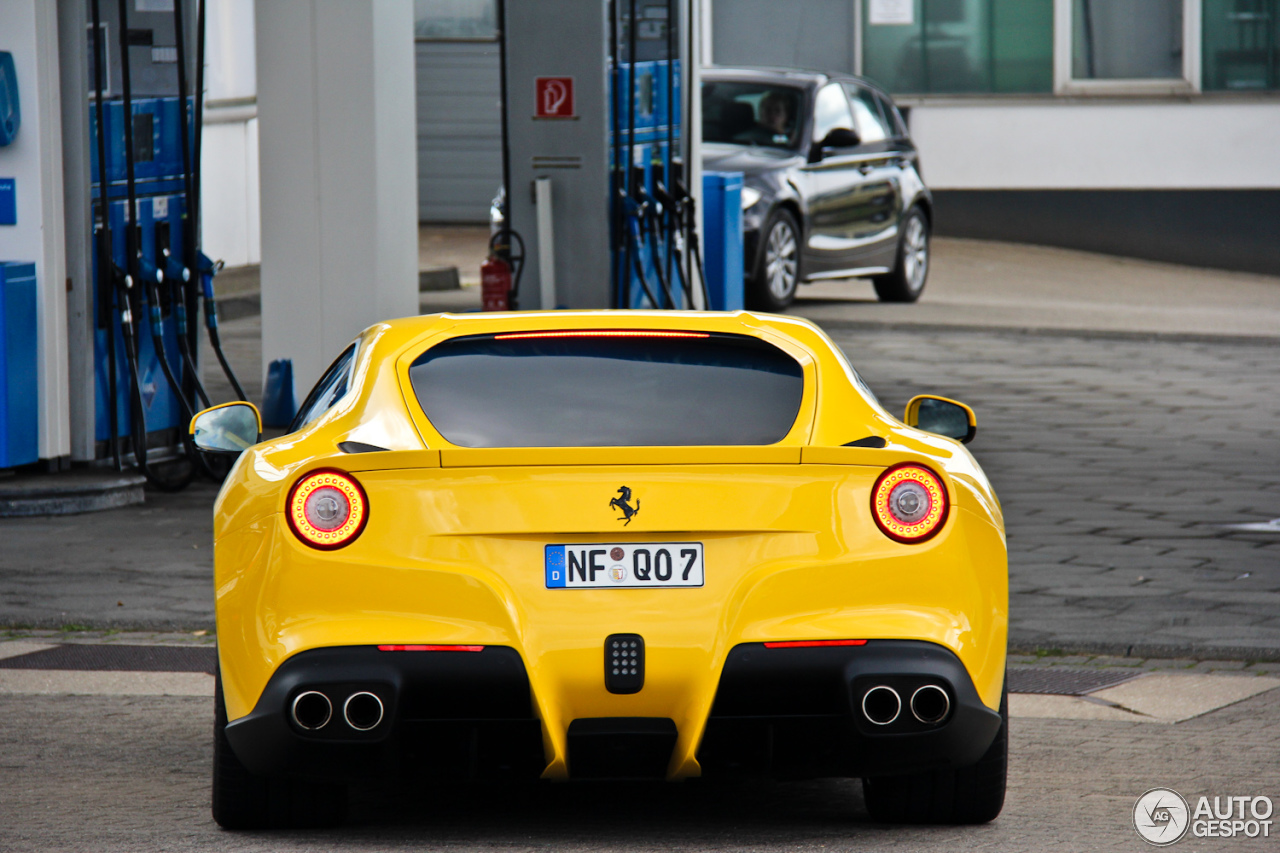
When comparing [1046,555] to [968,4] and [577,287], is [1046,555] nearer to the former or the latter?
[577,287]

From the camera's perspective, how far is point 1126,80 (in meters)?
26.0

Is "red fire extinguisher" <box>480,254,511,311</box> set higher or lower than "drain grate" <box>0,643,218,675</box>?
higher

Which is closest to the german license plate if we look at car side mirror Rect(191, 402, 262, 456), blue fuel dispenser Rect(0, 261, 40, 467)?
car side mirror Rect(191, 402, 262, 456)

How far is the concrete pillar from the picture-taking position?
11312 mm

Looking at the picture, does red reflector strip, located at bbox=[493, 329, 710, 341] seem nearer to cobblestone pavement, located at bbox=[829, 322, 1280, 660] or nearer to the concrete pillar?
cobblestone pavement, located at bbox=[829, 322, 1280, 660]

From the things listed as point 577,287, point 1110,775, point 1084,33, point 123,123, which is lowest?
point 1110,775

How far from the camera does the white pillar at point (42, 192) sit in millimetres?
9820

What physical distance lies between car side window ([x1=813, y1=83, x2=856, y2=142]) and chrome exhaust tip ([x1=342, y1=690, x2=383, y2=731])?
557 inches

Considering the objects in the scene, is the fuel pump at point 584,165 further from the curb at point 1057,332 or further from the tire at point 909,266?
the tire at point 909,266

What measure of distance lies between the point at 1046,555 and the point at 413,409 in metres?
4.44

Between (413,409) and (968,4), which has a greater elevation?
(968,4)

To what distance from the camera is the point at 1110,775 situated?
5.37 m

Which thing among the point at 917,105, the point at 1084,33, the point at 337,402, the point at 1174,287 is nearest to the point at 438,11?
the point at 917,105

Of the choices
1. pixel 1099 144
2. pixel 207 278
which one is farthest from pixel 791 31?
pixel 207 278
